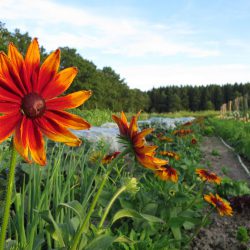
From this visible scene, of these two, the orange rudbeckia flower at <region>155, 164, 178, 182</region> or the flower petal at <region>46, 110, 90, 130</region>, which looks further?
the orange rudbeckia flower at <region>155, 164, 178, 182</region>

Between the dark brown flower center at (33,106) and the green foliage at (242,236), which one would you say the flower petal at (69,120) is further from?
the green foliage at (242,236)

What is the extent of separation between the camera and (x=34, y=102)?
0.66 meters

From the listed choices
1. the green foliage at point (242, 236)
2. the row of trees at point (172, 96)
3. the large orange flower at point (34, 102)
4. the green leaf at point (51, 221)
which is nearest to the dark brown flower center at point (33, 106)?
the large orange flower at point (34, 102)

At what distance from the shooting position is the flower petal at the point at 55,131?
0.66 m

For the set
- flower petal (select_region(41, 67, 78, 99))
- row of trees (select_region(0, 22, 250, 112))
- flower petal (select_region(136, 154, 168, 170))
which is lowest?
flower petal (select_region(136, 154, 168, 170))

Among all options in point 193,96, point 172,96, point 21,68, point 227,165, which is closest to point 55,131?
point 21,68

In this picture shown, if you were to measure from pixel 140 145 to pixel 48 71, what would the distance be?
12.0 inches

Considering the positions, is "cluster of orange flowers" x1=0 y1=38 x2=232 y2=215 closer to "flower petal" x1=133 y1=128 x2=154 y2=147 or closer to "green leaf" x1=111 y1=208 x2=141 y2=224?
"flower petal" x1=133 y1=128 x2=154 y2=147

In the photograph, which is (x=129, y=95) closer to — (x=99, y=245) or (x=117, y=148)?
(x=117, y=148)

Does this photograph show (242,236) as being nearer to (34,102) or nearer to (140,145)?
(140,145)

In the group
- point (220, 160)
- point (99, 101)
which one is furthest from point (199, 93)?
point (220, 160)

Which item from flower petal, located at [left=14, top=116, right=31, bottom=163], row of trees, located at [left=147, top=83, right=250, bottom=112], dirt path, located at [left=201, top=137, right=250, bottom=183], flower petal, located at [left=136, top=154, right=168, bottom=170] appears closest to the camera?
flower petal, located at [left=14, top=116, right=31, bottom=163]

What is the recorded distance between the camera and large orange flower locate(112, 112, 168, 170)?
83 cm

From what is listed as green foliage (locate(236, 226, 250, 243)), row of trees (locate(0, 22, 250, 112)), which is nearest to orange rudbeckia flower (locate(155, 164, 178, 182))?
green foliage (locate(236, 226, 250, 243))
